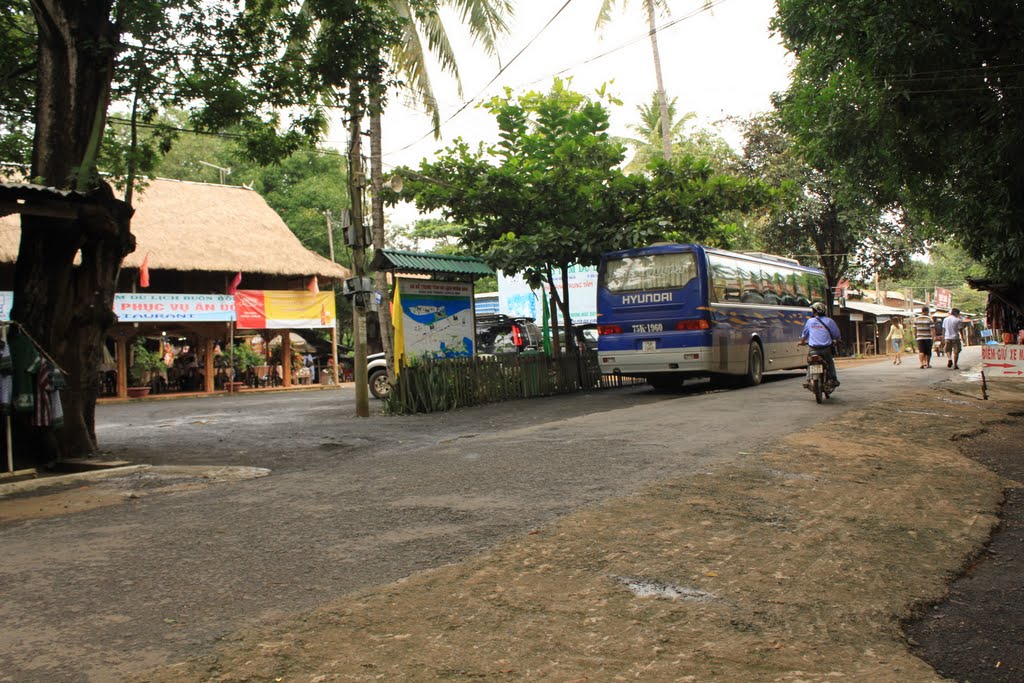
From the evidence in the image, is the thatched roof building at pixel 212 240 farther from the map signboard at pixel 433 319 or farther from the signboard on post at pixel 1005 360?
the signboard on post at pixel 1005 360

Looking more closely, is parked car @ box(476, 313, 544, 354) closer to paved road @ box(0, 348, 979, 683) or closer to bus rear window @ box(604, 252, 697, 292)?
bus rear window @ box(604, 252, 697, 292)

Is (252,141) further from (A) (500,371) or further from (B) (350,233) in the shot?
(A) (500,371)

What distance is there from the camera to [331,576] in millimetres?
4527

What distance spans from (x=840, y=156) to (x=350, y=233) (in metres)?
8.06

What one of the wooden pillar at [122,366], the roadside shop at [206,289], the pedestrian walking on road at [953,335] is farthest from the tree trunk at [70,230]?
the pedestrian walking on road at [953,335]

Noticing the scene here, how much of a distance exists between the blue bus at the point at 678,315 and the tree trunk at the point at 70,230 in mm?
9162

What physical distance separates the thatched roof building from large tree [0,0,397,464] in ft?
45.1

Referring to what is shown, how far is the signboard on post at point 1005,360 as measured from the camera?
40.7 ft

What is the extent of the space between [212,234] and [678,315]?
1751cm

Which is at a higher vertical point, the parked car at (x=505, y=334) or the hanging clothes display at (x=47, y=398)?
the parked car at (x=505, y=334)

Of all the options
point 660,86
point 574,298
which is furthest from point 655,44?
point 574,298

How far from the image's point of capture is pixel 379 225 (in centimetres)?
1862

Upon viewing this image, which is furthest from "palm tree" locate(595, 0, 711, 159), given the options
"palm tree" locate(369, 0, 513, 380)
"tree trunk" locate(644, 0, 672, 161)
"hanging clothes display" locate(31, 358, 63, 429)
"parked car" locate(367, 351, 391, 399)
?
"hanging clothes display" locate(31, 358, 63, 429)

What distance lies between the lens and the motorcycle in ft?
41.5
